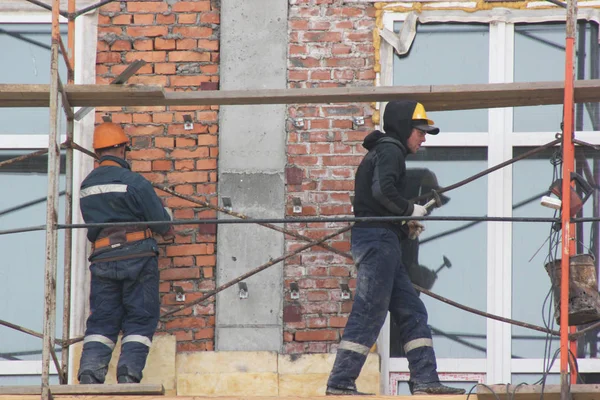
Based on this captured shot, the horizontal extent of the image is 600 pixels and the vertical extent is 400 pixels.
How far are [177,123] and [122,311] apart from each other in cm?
143

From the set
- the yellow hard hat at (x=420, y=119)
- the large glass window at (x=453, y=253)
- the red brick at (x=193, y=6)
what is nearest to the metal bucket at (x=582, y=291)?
the yellow hard hat at (x=420, y=119)

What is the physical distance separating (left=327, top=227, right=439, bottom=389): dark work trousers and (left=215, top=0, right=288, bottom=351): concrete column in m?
0.90

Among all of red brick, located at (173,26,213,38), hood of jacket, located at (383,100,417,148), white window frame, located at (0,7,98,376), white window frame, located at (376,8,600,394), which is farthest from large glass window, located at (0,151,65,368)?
hood of jacket, located at (383,100,417,148)

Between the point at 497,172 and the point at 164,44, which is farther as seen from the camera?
the point at 164,44

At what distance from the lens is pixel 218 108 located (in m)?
9.39

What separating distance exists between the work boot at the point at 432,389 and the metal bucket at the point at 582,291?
792mm

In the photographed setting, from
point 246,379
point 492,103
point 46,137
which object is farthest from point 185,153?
point 492,103

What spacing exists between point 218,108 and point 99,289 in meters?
1.56

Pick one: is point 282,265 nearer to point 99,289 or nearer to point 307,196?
point 307,196

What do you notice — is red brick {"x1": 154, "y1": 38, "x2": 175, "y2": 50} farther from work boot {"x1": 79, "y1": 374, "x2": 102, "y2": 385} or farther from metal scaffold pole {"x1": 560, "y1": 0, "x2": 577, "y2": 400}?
metal scaffold pole {"x1": 560, "y1": 0, "x2": 577, "y2": 400}

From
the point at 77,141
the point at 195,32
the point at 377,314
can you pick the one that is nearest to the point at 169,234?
the point at 77,141

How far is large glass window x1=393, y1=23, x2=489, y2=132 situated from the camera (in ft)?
31.3

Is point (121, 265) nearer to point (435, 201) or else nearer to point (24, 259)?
point (24, 259)

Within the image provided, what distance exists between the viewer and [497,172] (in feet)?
30.8
